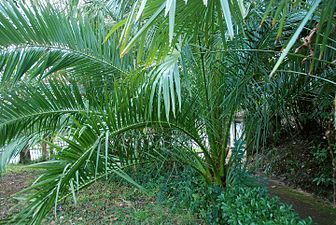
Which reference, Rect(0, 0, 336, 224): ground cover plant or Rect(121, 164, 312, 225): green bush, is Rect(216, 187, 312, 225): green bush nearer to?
Rect(121, 164, 312, 225): green bush

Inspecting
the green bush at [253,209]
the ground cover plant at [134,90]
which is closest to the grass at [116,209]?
the green bush at [253,209]

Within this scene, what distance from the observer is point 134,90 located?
2.05 m

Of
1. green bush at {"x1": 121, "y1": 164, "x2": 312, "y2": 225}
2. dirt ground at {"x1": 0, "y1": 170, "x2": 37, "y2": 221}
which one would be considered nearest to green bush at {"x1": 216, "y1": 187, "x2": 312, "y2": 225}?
green bush at {"x1": 121, "y1": 164, "x2": 312, "y2": 225}

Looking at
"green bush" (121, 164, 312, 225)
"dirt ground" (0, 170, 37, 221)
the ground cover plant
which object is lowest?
"dirt ground" (0, 170, 37, 221)

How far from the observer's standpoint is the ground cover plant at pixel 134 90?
1721 millimetres

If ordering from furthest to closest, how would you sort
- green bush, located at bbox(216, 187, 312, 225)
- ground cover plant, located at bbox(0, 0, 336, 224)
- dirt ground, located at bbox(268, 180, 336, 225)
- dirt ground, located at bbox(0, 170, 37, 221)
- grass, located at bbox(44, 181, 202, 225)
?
dirt ground, located at bbox(0, 170, 37, 221), grass, located at bbox(44, 181, 202, 225), dirt ground, located at bbox(268, 180, 336, 225), green bush, located at bbox(216, 187, 312, 225), ground cover plant, located at bbox(0, 0, 336, 224)

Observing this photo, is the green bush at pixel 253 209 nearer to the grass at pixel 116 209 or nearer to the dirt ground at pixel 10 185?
the grass at pixel 116 209

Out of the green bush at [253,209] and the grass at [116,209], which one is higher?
the green bush at [253,209]

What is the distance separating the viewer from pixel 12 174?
263 inches

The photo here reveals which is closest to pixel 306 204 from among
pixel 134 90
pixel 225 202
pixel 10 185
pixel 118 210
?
pixel 225 202

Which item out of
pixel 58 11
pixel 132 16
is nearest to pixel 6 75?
pixel 58 11

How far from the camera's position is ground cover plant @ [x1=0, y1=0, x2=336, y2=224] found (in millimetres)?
1721

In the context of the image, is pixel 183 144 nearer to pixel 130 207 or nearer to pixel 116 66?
pixel 116 66

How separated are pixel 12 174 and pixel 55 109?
204 inches
